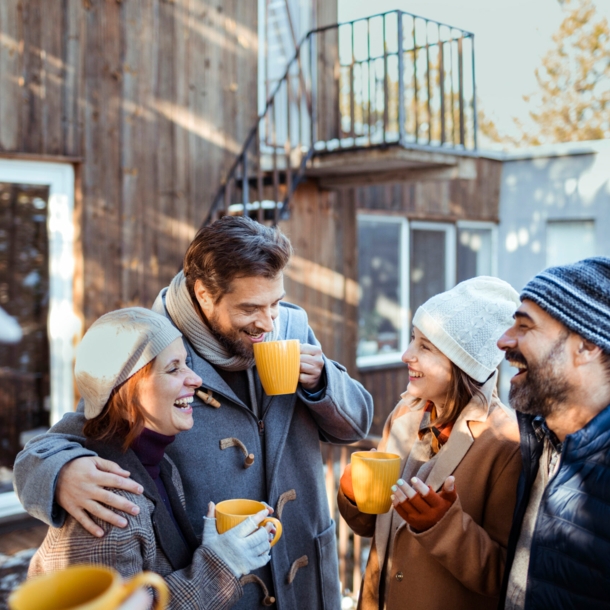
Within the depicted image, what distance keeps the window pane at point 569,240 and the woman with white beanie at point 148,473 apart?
7848 millimetres

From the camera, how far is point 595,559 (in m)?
1.28

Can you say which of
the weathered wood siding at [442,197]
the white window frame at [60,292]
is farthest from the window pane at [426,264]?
the white window frame at [60,292]

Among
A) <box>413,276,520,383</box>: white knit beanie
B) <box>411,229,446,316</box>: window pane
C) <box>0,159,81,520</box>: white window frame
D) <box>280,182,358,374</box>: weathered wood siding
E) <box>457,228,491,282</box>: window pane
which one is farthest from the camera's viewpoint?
<box>457,228,491,282</box>: window pane

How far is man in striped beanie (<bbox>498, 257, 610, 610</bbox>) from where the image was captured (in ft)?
4.29

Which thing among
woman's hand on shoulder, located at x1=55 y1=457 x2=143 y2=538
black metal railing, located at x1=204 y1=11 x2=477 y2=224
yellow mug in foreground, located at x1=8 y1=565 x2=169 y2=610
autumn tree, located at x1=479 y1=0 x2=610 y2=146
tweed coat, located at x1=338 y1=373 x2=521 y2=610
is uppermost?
autumn tree, located at x1=479 y1=0 x2=610 y2=146

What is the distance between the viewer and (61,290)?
4.31 m

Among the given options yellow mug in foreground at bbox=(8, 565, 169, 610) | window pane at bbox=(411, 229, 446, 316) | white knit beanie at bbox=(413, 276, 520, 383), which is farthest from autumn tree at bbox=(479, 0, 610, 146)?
yellow mug in foreground at bbox=(8, 565, 169, 610)

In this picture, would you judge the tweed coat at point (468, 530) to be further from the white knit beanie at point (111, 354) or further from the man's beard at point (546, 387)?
the white knit beanie at point (111, 354)

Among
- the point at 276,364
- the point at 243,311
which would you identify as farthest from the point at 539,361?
the point at 243,311

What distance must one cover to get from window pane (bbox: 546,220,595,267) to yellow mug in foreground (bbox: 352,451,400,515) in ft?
24.8

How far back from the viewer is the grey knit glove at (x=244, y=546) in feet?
4.54

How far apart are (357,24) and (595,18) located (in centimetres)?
1143

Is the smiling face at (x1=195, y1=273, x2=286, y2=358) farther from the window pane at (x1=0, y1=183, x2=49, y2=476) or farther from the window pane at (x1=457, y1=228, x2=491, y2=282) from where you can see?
the window pane at (x1=457, y1=228, x2=491, y2=282)

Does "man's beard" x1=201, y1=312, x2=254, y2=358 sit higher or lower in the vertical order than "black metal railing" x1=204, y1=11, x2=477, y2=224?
lower
